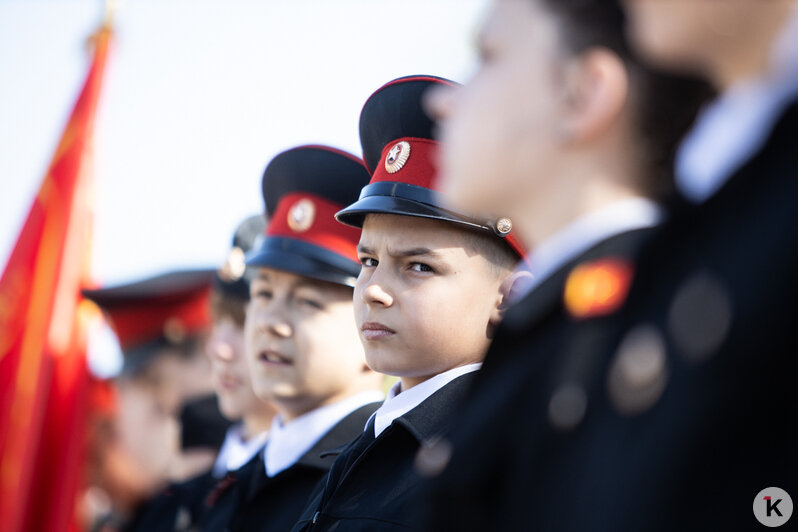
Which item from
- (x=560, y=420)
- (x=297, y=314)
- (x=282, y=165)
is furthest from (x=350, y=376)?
(x=560, y=420)

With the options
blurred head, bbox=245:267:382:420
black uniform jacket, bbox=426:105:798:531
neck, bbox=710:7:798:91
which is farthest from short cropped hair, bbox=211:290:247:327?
neck, bbox=710:7:798:91

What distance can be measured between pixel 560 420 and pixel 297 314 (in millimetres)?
2362

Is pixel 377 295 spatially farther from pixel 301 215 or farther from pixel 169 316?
pixel 169 316

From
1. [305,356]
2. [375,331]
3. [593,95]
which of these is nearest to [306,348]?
[305,356]

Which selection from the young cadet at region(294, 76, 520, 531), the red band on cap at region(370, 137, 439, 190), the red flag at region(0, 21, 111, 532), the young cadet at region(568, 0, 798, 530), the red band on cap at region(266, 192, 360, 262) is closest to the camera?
the young cadet at region(568, 0, 798, 530)

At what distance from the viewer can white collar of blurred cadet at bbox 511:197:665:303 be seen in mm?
1191

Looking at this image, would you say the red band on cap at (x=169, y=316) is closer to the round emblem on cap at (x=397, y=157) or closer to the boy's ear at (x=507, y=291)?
the round emblem on cap at (x=397, y=157)

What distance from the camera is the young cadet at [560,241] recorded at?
972 mm

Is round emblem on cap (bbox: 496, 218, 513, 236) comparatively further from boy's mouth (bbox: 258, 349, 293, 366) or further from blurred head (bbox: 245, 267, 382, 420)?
boy's mouth (bbox: 258, 349, 293, 366)

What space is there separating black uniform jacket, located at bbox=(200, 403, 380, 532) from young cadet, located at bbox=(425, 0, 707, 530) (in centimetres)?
189

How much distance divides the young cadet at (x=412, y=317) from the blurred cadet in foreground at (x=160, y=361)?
121 inches

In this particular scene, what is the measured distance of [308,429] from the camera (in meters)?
3.28

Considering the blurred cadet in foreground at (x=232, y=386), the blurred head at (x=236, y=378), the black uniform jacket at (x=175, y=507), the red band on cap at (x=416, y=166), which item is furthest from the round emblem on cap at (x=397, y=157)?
the black uniform jacket at (x=175, y=507)

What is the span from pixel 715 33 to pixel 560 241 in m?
0.35
